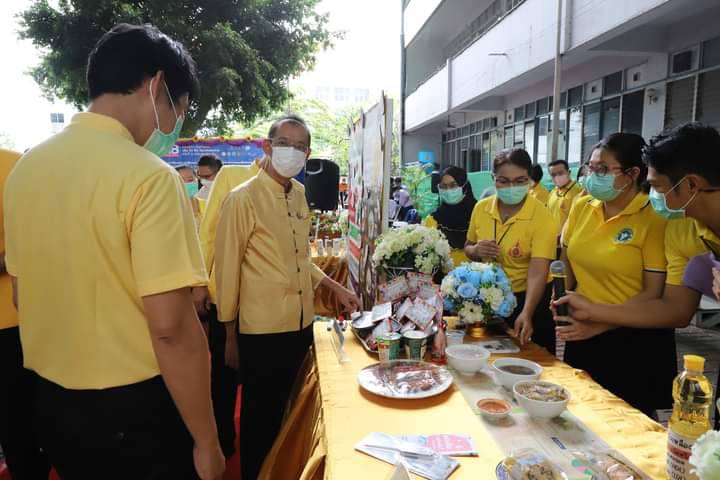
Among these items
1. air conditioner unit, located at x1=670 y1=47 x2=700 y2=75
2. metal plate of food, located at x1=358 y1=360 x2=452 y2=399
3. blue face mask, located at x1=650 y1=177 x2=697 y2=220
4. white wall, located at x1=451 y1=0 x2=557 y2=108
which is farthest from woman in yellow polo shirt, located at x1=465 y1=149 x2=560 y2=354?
white wall, located at x1=451 y1=0 x2=557 y2=108

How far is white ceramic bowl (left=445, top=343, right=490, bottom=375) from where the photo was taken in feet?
5.21

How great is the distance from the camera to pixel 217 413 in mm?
2496

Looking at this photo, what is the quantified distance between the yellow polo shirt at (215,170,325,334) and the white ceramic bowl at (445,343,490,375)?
75 cm

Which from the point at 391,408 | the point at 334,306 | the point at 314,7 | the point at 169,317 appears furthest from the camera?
the point at 314,7

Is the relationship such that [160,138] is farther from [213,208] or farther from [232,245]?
[213,208]

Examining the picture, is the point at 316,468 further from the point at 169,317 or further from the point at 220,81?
the point at 220,81

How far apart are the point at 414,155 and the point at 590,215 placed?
646 inches

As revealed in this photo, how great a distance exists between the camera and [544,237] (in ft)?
7.27

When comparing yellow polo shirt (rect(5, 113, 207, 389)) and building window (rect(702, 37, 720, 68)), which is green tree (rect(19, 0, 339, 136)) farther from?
yellow polo shirt (rect(5, 113, 207, 389))

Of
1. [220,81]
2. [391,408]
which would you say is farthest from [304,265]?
[220,81]

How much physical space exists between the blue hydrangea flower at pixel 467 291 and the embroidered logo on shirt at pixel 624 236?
59 cm

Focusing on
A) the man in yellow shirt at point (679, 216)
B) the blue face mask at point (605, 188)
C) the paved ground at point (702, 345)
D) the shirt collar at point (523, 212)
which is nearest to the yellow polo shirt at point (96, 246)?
the man in yellow shirt at point (679, 216)

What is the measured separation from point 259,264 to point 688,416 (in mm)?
1564

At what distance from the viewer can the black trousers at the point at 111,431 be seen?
1033mm
